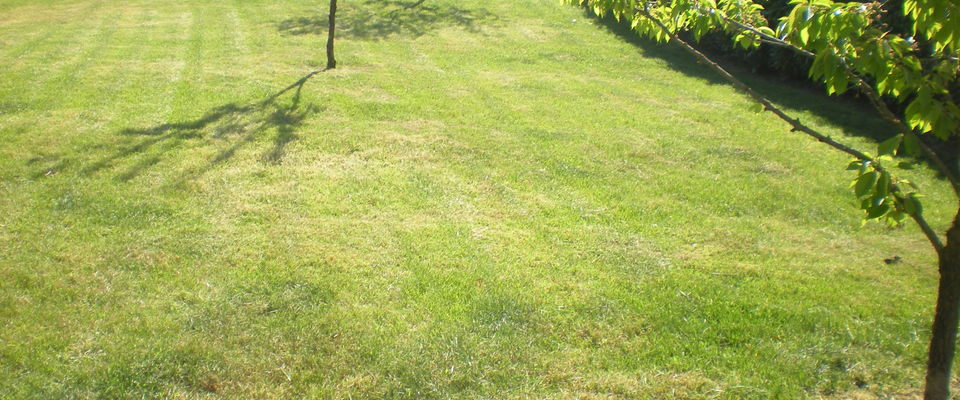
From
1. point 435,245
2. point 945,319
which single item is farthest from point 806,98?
point 945,319

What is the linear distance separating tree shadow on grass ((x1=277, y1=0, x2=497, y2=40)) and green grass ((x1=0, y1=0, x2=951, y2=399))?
3.94 m

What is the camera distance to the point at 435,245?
5387 mm

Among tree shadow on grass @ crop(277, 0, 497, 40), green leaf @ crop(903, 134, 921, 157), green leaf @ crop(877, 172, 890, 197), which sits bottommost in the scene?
tree shadow on grass @ crop(277, 0, 497, 40)

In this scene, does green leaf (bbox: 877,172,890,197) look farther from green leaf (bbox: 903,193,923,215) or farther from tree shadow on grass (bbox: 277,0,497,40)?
tree shadow on grass (bbox: 277,0,497,40)

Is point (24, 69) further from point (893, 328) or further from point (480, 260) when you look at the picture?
point (893, 328)

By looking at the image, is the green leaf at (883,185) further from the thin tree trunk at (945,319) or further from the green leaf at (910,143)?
the thin tree trunk at (945,319)

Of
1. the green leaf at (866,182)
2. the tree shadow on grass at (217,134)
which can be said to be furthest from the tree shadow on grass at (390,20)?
the green leaf at (866,182)

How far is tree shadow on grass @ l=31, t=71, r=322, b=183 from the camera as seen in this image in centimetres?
676

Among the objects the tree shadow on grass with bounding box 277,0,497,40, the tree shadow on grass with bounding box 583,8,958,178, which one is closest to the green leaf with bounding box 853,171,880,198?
the tree shadow on grass with bounding box 583,8,958,178

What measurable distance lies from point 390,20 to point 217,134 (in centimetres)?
837

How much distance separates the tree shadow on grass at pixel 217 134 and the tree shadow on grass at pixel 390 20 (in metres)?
5.22

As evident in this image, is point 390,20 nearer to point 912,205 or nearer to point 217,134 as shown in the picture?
point 217,134

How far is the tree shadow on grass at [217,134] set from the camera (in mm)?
6762

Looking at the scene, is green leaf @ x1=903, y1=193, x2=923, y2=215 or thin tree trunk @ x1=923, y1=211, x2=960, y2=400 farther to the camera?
thin tree trunk @ x1=923, y1=211, x2=960, y2=400
